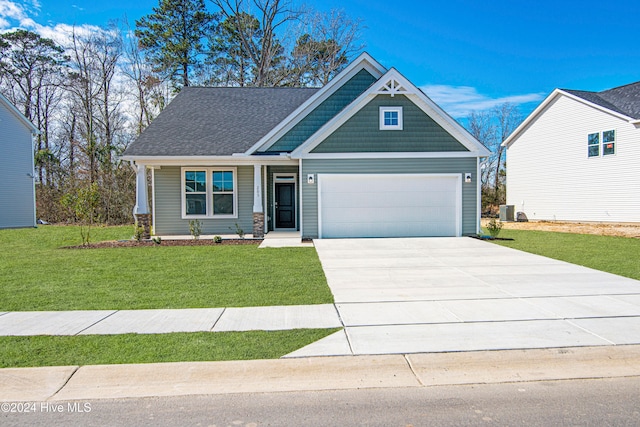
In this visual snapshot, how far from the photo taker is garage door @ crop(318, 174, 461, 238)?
46.2 ft

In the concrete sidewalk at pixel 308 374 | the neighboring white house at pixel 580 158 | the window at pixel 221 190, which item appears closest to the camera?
the concrete sidewalk at pixel 308 374

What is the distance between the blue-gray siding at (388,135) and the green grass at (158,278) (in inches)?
167

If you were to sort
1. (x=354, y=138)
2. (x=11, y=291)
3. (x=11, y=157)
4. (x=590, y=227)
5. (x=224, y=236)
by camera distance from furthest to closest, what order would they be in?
1. (x=11, y=157)
2. (x=590, y=227)
3. (x=224, y=236)
4. (x=354, y=138)
5. (x=11, y=291)

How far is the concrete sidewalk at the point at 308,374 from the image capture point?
3625 millimetres

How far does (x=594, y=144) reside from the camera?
20766mm

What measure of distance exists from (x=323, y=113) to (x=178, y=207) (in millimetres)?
6441

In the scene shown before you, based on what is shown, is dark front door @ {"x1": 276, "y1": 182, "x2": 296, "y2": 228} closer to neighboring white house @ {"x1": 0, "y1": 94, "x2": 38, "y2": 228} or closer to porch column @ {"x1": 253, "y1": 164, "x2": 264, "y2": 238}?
porch column @ {"x1": 253, "y1": 164, "x2": 264, "y2": 238}

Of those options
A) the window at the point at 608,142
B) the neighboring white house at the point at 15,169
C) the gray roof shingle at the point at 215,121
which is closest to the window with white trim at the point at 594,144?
the window at the point at 608,142

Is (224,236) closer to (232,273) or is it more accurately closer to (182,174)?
(182,174)

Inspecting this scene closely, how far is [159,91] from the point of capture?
93.8 feet

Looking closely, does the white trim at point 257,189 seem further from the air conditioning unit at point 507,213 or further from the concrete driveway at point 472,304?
the air conditioning unit at point 507,213

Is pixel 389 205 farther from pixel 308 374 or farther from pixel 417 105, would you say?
pixel 308 374

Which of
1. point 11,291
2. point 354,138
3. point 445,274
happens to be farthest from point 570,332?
point 354,138

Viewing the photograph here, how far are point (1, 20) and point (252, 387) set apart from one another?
33.8m
